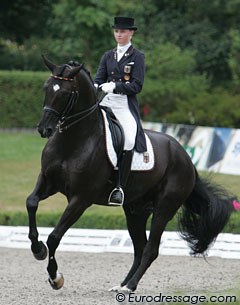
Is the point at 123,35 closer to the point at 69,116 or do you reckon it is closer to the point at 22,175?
the point at 69,116

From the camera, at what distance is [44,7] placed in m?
33.1

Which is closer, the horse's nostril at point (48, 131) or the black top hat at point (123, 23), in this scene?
the horse's nostril at point (48, 131)

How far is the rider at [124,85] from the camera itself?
8711 mm

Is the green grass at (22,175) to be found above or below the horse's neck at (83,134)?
below

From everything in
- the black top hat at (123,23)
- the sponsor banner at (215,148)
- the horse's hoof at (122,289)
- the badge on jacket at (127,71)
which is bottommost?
the sponsor banner at (215,148)

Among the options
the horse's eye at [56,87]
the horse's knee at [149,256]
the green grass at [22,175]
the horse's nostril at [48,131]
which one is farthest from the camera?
the green grass at [22,175]

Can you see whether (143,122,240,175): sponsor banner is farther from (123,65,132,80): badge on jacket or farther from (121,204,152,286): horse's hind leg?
(123,65,132,80): badge on jacket

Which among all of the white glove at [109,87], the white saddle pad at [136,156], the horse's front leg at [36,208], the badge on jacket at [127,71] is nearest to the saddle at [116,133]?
the white saddle pad at [136,156]

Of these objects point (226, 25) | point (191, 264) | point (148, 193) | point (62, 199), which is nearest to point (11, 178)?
point (62, 199)

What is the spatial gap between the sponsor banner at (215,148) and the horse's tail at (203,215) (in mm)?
8997

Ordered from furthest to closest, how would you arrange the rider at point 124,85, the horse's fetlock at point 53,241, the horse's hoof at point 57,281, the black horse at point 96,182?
the rider at point 124,85
the horse's hoof at point 57,281
the horse's fetlock at point 53,241
the black horse at point 96,182

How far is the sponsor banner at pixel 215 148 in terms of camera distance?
19.0 meters

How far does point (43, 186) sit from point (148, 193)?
1.43 m

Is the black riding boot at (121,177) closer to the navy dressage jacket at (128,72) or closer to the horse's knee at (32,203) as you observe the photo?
the navy dressage jacket at (128,72)
